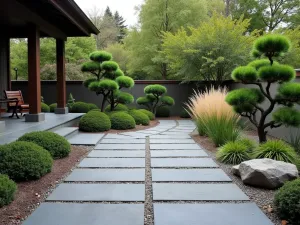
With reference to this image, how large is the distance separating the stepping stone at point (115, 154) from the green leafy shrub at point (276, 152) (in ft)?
5.44

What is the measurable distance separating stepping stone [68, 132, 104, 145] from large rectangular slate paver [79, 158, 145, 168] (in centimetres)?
125

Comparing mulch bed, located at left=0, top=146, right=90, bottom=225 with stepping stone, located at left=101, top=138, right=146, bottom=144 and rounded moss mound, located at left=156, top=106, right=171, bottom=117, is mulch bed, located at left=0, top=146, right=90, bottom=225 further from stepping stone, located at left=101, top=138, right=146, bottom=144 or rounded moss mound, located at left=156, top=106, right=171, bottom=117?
rounded moss mound, located at left=156, top=106, right=171, bottom=117

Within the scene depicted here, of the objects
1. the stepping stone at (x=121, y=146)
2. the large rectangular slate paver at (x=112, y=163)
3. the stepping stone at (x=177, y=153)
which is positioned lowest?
the stepping stone at (x=121, y=146)

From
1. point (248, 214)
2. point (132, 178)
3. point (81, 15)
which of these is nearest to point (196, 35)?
point (81, 15)

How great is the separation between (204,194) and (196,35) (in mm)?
7706

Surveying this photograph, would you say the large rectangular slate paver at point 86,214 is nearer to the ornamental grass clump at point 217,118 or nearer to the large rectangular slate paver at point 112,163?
the large rectangular slate paver at point 112,163

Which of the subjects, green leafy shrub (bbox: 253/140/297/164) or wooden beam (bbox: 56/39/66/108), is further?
wooden beam (bbox: 56/39/66/108)

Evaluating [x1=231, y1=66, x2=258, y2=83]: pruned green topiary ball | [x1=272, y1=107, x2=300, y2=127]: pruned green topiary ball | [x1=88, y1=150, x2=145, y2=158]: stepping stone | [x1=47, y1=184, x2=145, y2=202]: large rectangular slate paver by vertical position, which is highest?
[x1=231, y1=66, x2=258, y2=83]: pruned green topiary ball

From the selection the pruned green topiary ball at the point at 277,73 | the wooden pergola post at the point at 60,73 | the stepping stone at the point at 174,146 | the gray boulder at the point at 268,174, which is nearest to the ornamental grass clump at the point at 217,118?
the stepping stone at the point at 174,146

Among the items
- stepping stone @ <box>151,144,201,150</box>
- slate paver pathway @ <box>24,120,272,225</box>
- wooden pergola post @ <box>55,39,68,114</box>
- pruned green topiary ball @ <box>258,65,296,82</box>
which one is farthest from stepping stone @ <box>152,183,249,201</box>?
wooden pergola post @ <box>55,39,68,114</box>

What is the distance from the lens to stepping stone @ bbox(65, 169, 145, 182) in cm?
325

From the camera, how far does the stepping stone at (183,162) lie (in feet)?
12.8

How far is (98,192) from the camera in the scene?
2805 mm

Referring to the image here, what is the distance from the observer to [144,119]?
8.47 meters
